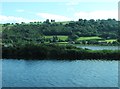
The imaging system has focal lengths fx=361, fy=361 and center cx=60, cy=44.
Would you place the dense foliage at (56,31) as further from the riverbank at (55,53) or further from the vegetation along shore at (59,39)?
the riverbank at (55,53)

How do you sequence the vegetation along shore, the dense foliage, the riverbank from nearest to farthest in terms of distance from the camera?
the riverbank < the vegetation along shore < the dense foliage

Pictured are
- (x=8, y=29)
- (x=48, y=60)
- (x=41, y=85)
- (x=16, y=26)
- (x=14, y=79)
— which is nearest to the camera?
(x=41, y=85)

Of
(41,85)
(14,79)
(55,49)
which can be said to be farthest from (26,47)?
(41,85)

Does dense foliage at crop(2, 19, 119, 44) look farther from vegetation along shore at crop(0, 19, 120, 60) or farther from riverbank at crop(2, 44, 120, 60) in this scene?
riverbank at crop(2, 44, 120, 60)

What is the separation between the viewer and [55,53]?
57.1 m

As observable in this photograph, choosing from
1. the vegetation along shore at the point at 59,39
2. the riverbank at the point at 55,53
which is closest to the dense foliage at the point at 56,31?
the vegetation along shore at the point at 59,39

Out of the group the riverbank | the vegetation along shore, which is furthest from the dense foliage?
the riverbank

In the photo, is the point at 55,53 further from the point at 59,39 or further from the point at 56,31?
the point at 56,31

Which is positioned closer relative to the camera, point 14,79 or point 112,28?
point 14,79

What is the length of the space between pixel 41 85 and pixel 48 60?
25.2m

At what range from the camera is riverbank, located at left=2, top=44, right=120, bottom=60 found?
56306 millimetres

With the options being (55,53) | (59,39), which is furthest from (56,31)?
(55,53)

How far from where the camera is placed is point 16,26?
303ft

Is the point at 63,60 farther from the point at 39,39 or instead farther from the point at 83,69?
the point at 39,39
